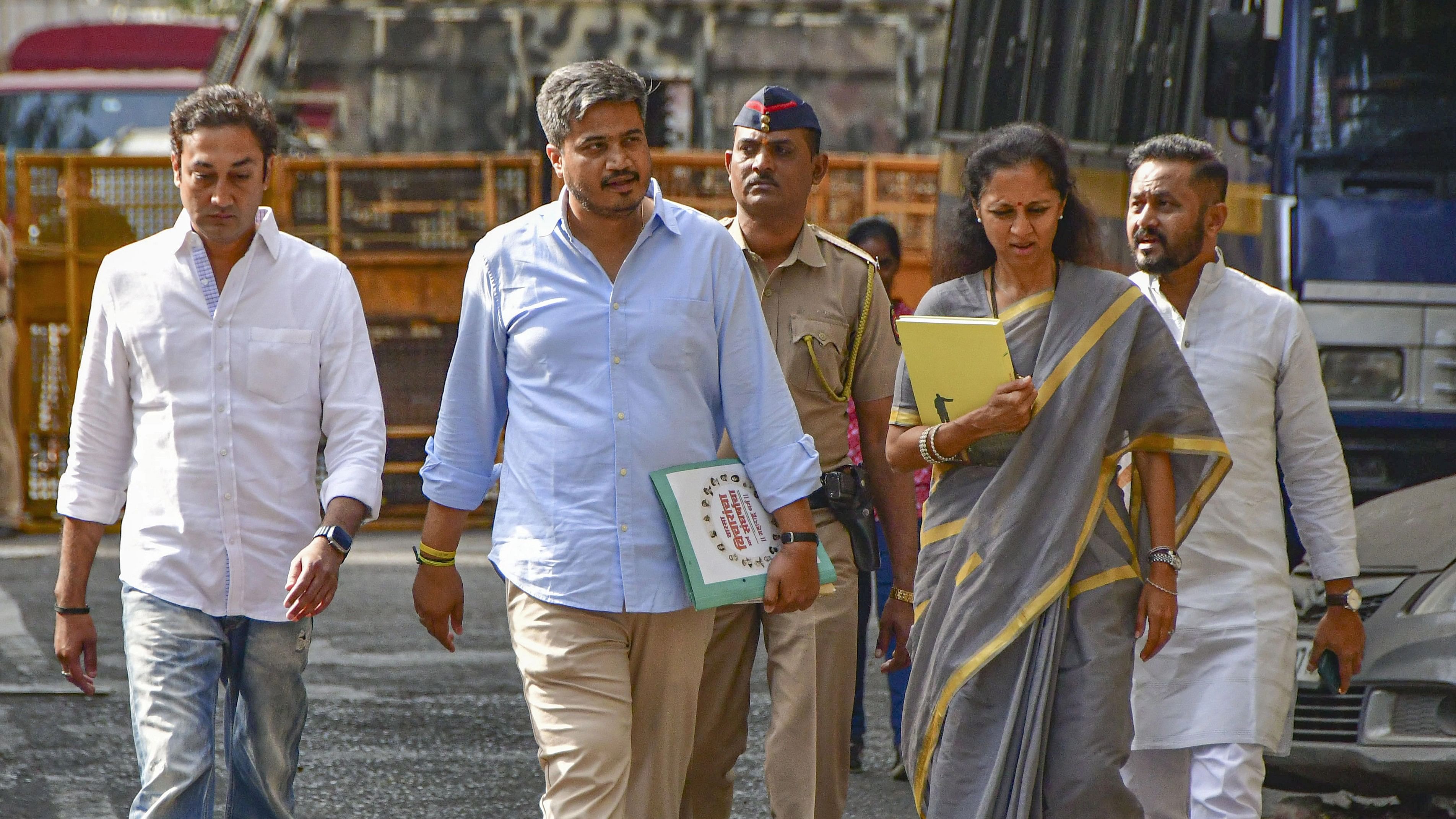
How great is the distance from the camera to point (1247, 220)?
8.83 m

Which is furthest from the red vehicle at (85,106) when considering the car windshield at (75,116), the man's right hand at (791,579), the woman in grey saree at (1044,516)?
the man's right hand at (791,579)

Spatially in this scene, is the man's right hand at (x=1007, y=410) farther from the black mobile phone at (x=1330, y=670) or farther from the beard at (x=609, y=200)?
the black mobile phone at (x=1330, y=670)

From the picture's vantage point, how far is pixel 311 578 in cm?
398

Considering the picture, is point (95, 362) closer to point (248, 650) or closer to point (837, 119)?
point (248, 650)

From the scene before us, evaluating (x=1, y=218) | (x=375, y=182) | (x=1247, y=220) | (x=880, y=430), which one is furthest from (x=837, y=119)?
(x=880, y=430)

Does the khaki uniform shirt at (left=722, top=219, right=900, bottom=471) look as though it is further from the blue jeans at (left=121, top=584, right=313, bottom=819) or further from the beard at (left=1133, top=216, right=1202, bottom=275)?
the blue jeans at (left=121, top=584, right=313, bottom=819)

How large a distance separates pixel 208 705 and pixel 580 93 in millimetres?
1575

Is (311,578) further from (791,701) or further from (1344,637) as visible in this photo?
(1344,637)

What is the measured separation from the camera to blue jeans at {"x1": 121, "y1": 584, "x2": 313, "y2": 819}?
12.8 ft

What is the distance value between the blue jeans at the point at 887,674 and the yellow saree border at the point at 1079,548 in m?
1.77

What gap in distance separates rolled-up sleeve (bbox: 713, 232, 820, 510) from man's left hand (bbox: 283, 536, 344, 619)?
3.08 ft

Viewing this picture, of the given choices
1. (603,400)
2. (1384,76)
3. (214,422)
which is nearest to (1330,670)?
(603,400)

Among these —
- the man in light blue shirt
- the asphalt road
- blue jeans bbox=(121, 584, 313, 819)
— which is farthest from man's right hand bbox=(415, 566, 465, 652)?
the asphalt road

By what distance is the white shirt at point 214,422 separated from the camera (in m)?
4.09
